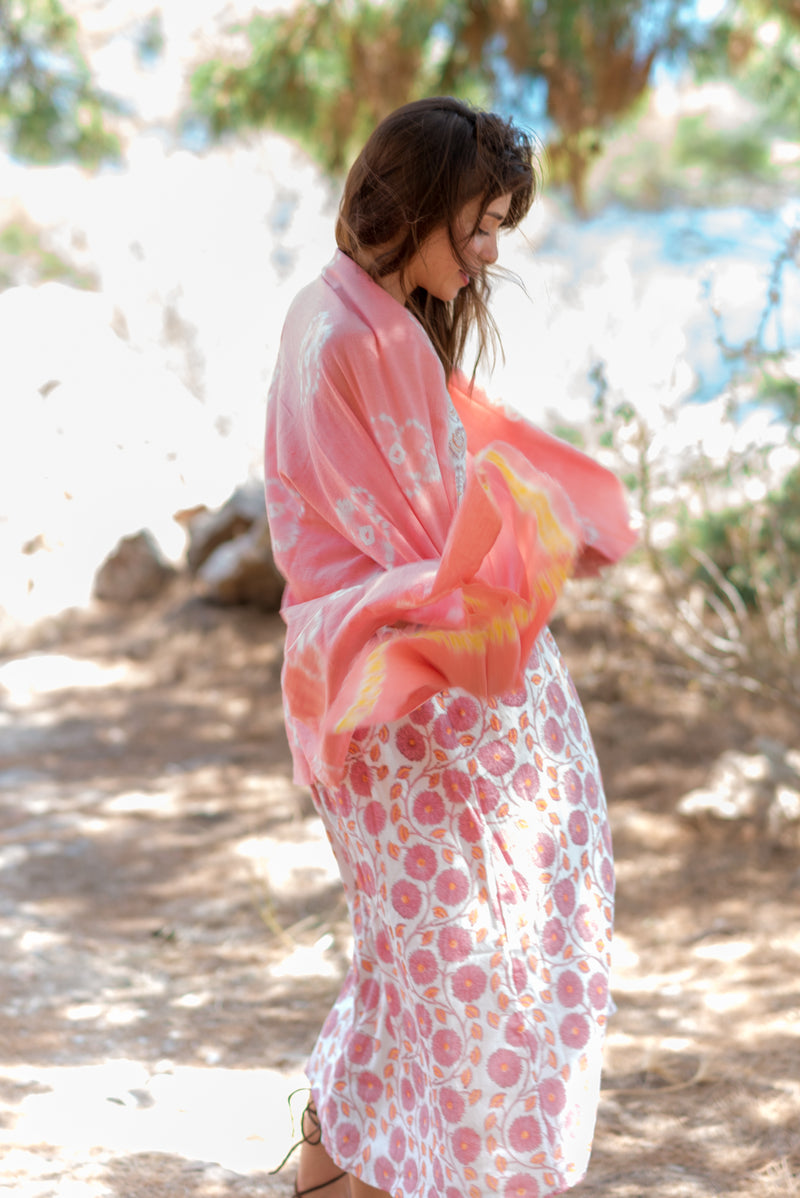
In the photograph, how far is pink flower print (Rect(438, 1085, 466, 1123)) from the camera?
1.41m

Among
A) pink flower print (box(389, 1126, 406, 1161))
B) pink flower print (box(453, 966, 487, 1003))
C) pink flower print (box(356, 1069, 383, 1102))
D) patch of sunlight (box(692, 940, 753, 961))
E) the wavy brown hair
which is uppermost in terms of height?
the wavy brown hair

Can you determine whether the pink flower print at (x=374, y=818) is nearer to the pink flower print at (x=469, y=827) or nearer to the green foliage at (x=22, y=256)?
the pink flower print at (x=469, y=827)

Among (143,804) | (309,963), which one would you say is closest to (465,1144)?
(309,963)

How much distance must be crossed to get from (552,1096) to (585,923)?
21 cm

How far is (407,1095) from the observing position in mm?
1529

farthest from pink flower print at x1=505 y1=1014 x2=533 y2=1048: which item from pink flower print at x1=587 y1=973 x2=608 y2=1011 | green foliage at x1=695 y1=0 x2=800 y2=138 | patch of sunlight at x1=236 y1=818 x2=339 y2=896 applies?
green foliage at x1=695 y1=0 x2=800 y2=138

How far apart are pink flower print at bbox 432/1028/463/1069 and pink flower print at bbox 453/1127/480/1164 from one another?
0.08 m

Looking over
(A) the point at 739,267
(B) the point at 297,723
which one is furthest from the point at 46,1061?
(A) the point at 739,267

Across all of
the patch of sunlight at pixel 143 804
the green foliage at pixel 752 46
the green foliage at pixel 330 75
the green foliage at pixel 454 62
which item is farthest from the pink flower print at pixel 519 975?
the green foliage at pixel 752 46

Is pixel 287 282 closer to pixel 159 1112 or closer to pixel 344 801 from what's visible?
pixel 159 1112

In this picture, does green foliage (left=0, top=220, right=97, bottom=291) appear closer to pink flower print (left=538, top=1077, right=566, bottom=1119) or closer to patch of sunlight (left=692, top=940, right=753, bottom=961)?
patch of sunlight (left=692, top=940, right=753, bottom=961)

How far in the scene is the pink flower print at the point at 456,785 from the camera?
1407mm

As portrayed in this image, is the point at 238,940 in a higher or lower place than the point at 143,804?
lower

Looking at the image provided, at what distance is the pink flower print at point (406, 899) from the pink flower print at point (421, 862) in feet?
0.05
